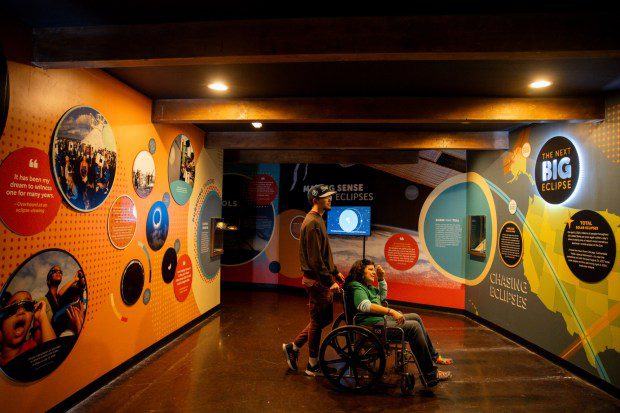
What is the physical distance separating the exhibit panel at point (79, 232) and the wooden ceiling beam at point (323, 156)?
2647 millimetres

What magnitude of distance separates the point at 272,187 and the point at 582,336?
19.2 ft

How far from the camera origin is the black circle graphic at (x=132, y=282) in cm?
370

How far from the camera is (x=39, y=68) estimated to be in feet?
8.82

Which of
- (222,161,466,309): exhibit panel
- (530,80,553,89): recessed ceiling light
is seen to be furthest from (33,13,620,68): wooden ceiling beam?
(222,161,466,309): exhibit panel

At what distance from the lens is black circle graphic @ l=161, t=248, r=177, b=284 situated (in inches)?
177

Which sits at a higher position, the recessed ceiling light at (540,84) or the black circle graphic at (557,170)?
the recessed ceiling light at (540,84)

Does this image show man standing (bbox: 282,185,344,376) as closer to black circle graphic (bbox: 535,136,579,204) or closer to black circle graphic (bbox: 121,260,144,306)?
black circle graphic (bbox: 121,260,144,306)

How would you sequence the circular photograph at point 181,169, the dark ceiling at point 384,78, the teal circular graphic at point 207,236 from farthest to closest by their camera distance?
1. the teal circular graphic at point 207,236
2. the circular photograph at point 181,169
3. the dark ceiling at point 384,78

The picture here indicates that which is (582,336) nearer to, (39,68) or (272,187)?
(39,68)

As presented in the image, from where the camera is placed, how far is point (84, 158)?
3109 mm

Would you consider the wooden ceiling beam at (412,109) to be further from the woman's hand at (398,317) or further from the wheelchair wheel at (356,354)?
the wheelchair wheel at (356,354)

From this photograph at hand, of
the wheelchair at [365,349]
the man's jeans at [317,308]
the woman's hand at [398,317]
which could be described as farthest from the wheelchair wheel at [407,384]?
the man's jeans at [317,308]

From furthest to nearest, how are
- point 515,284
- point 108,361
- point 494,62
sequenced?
point 515,284 < point 108,361 < point 494,62

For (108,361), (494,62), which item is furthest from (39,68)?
(494,62)
